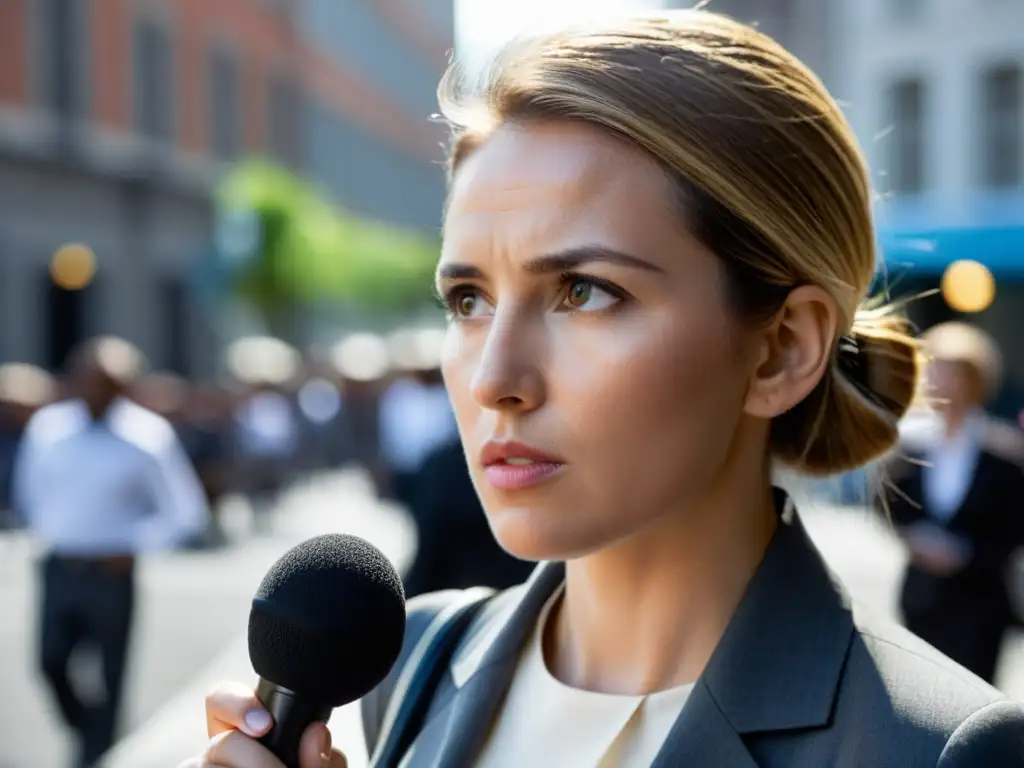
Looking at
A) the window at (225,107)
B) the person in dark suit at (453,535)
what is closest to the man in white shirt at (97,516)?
the person in dark suit at (453,535)

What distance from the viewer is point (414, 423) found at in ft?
29.7

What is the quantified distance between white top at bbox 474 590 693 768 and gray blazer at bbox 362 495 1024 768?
0.09 ft

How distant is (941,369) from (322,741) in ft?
15.8

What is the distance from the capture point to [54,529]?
23.1 feet

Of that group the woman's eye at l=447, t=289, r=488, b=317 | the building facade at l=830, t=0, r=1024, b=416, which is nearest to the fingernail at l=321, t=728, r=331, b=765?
the woman's eye at l=447, t=289, r=488, b=317

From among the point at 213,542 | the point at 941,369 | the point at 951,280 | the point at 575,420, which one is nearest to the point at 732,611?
the point at 575,420

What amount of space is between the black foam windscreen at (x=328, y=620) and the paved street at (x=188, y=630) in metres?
0.54

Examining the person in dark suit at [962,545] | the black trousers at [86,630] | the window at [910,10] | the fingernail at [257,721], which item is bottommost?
the black trousers at [86,630]

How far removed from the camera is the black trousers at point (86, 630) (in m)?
6.92

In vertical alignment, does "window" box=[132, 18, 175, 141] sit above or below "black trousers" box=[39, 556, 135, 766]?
above

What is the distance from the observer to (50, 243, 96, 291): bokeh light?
26.9 metres

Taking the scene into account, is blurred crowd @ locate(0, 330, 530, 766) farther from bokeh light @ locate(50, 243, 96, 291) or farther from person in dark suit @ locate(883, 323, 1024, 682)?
bokeh light @ locate(50, 243, 96, 291)

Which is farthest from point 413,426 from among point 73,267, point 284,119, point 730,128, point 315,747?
point 284,119

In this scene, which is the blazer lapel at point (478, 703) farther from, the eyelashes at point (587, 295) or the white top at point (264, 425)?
the white top at point (264, 425)
